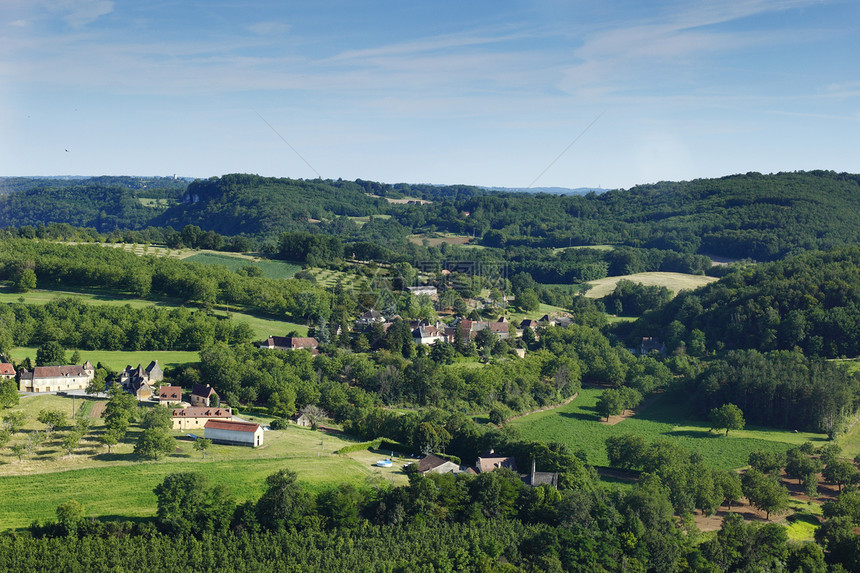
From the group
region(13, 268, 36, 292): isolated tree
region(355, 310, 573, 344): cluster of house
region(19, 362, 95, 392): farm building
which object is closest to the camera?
region(19, 362, 95, 392): farm building

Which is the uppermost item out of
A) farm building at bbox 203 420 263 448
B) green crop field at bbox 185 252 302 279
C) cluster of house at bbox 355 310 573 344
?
green crop field at bbox 185 252 302 279

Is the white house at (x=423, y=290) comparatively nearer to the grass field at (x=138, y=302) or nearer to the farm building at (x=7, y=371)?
the grass field at (x=138, y=302)

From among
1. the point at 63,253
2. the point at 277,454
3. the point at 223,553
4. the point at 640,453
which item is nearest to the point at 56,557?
the point at 223,553

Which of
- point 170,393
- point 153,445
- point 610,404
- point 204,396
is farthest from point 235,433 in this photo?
point 610,404

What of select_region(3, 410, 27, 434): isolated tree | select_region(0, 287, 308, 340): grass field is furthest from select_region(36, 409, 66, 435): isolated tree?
select_region(0, 287, 308, 340): grass field

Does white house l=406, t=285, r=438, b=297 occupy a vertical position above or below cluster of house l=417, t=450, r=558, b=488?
above

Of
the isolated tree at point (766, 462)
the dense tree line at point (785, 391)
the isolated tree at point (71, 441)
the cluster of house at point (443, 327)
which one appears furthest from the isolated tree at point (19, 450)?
the dense tree line at point (785, 391)

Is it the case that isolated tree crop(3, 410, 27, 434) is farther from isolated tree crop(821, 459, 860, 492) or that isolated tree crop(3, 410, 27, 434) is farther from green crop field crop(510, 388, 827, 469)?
isolated tree crop(821, 459, 860, 492)
